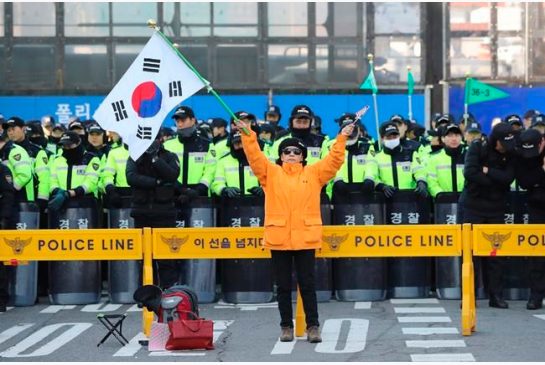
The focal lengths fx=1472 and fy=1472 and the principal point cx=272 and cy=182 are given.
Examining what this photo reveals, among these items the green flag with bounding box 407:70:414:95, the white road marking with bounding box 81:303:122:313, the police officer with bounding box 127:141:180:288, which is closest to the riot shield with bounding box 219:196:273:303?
the police officer with bounding box 127:141:180:288

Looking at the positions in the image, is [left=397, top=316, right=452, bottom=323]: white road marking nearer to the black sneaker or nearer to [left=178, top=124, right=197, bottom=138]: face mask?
the black sneaker

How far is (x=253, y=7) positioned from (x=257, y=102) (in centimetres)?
162

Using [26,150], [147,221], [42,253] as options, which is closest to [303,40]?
[26,150]

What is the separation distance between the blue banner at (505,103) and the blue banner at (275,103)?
0.67 meters

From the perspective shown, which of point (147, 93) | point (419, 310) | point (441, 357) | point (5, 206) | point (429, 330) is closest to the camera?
point (441, 357)

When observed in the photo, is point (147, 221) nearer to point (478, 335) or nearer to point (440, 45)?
point (478, 335)

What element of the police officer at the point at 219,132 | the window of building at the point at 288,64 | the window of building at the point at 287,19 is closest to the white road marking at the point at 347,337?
the police officer at the point at 219,132

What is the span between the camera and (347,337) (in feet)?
42.1

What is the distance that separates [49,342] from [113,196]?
123 inches

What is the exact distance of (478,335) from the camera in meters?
12.9

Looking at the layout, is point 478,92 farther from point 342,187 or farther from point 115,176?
point 115,176

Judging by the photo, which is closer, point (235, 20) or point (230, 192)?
point (230, 192)

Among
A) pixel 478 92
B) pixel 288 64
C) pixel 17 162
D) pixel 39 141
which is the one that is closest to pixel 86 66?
pixel 288 64

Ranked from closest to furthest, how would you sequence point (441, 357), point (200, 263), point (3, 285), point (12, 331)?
point (441, 357) < point (12, 331) < point (3, 285) < point (200, 263)
